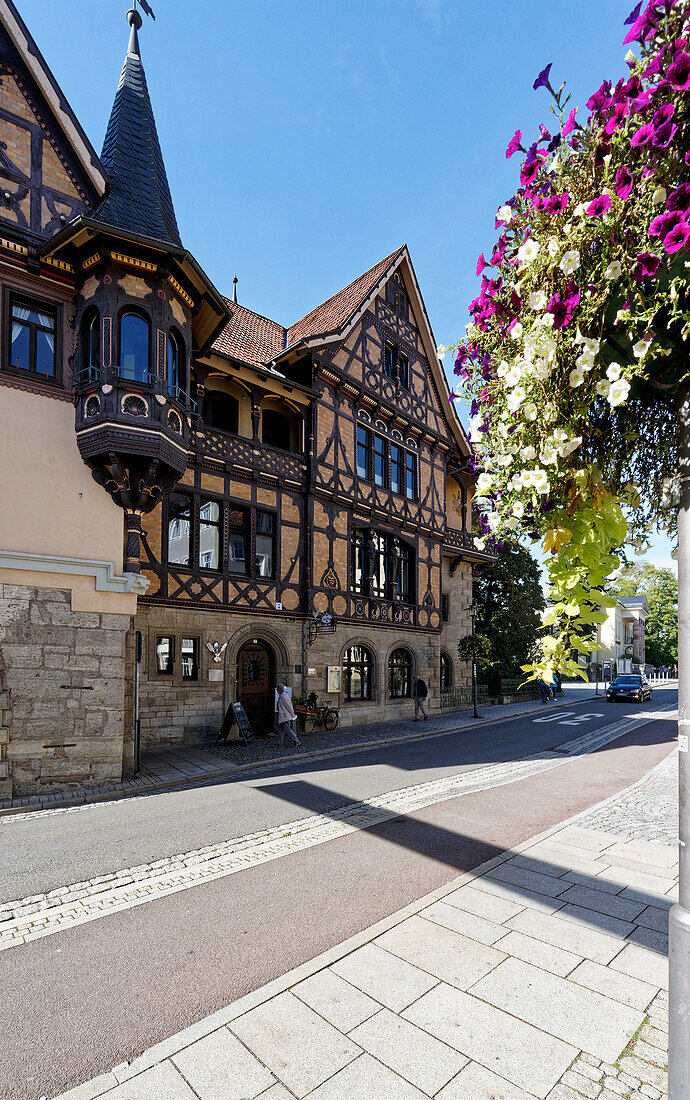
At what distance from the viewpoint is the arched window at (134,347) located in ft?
36.4

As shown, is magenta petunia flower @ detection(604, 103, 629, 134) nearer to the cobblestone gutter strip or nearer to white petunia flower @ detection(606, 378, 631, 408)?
white petunia flower @ detection(606, 378, 631, 408)

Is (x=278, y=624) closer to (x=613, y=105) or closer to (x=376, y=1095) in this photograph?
(x=376, y=1095)

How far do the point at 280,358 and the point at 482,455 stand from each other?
16057 mm

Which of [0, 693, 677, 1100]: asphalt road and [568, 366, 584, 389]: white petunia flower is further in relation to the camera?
[0, 693, 677, 1100]: asphalt road

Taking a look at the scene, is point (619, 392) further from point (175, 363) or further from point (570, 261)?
point (175, 363)

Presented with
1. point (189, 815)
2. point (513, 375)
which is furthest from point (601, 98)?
point (189, 815)

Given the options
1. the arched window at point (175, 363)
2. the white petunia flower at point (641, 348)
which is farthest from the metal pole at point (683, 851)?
the arched window at point (175, 363)

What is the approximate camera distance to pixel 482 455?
8.38 feet

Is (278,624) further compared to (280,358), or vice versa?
(280,358)

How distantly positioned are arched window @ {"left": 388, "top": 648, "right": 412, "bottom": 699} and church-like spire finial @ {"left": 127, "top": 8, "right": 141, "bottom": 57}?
18.3m

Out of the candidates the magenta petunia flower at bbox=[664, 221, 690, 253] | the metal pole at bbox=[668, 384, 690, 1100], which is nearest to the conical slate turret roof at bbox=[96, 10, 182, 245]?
the magenta petunia flower at bbox=[664, 221, 690, 253]

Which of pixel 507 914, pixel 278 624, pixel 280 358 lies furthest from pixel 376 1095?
pixel 280 358

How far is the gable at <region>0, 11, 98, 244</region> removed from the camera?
413 inches

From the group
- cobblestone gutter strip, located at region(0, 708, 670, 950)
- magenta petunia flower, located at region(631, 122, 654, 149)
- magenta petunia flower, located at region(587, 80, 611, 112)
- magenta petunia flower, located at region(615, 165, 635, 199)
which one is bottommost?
cobblestone gutter strip, located at region(0, 708, 670, 950)
